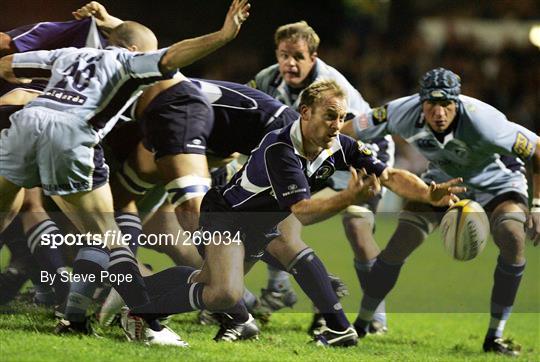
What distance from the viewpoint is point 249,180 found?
5.79 meters

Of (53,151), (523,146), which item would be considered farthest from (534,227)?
(53,151)

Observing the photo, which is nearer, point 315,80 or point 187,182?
point 187,182

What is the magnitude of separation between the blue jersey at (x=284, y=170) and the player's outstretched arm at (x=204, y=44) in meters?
0.61

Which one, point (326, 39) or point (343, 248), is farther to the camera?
point (326, 39)

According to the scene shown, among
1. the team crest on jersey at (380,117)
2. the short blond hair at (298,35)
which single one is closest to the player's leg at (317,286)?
the team crest on jersey at (380,117)

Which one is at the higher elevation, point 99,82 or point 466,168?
point 99,82

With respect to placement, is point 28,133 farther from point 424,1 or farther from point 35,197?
point 424,1

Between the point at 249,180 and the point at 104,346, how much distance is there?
125cm

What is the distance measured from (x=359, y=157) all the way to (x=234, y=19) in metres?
1.07

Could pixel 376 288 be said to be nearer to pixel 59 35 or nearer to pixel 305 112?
pixel 305 112

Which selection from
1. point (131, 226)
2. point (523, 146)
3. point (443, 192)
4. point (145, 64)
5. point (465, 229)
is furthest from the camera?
point (523, 146)

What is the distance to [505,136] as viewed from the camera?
6.68m

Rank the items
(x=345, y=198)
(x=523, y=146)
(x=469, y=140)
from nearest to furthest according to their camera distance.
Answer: (x=345, y=198), (x=523, y=146), (x=469, y=140)

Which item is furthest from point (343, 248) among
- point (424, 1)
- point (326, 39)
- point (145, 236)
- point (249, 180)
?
point (424, 1)
